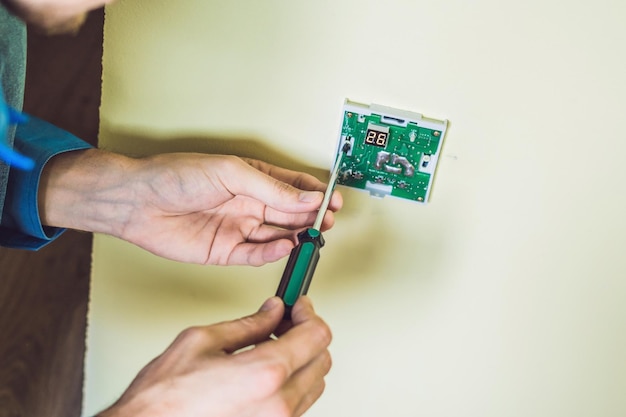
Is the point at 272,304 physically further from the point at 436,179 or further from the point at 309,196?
the point at 436,179

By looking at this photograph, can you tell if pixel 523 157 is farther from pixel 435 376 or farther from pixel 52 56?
pixel 52 56

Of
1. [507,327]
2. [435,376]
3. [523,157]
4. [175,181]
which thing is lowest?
[435,376]

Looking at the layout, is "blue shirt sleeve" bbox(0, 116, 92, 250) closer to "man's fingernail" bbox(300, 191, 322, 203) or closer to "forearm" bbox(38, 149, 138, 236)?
"forearm" bbox(38, 149, 138, 236)

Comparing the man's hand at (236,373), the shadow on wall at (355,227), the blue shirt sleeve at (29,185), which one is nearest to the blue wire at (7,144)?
the blue shirt sleeve at (29,185)

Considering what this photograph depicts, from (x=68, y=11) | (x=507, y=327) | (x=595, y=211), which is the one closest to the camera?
(x=68, y=11)

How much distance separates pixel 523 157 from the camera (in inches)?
25.5

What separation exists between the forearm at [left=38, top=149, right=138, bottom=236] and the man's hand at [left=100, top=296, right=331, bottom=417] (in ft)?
0.84

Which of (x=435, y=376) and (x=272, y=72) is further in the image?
(x=435, y=376)

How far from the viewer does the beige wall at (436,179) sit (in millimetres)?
602

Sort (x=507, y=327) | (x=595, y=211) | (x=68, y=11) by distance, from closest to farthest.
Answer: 1. (x=68, y=11)
2. (x=595, y=211)
3. (x=507, y=327)

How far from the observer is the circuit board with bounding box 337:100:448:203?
0.65 m

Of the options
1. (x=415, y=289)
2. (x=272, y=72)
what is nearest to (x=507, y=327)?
(x=415, y=289)

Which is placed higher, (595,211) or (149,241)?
(595,211)

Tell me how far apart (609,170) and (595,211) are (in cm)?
5
